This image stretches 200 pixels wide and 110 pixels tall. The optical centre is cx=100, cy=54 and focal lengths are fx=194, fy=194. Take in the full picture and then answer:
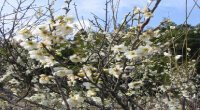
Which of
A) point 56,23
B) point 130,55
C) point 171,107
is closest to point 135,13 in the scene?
point 130,55

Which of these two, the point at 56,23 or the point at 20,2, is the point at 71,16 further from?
the point at 20,2

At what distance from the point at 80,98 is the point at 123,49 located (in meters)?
0.51

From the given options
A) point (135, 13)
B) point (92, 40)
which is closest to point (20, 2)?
point (92, 40)

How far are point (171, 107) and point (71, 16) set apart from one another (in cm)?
199

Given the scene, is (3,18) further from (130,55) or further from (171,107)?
(171,107)

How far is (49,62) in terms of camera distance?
142 centimetres

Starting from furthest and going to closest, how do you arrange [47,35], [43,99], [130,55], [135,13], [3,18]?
[3,18], [43,99], [135,13], [130,55], [47,35]

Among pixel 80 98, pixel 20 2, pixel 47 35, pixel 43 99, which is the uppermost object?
pixel 20 2

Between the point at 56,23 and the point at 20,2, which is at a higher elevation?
the point at 20,2

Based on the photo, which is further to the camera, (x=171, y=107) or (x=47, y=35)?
(x=171, y=107)

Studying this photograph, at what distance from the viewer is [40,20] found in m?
3.18

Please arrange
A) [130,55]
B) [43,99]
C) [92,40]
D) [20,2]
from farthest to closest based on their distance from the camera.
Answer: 1. [92,40]
2. [20,2]
3. [43,99]
4. [130,55]

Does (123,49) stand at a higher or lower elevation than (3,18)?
lower

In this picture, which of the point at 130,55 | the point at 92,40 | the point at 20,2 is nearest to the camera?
the point at 130,55
